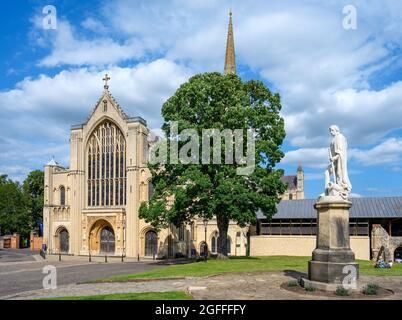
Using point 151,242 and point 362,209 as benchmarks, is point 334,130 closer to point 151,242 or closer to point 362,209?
point 362,209

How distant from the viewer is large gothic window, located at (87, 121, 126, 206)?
152 ft

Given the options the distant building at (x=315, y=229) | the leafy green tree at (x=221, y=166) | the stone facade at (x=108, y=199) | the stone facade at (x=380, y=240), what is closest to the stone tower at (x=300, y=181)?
the stone facade at (x=108, y=199)

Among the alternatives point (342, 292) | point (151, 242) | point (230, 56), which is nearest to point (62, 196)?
point (151, 242)

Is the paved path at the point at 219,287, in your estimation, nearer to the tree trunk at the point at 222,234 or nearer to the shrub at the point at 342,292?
the shrub at the point at 342,292

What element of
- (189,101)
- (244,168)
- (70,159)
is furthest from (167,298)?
(70,159)

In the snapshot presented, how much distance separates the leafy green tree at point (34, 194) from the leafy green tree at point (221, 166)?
142 feet

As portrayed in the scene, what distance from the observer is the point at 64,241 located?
48.8 metres

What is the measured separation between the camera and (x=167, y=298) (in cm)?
1148

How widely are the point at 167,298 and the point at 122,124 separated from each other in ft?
121

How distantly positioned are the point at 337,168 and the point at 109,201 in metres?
36.7

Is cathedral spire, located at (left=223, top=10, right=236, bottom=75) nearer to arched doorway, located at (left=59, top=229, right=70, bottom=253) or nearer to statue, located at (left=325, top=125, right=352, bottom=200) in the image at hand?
arched doorway, located at (left=59, top=229, right=70, bottom=253)

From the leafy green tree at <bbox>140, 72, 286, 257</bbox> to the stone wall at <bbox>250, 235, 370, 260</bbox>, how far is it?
12961 mm

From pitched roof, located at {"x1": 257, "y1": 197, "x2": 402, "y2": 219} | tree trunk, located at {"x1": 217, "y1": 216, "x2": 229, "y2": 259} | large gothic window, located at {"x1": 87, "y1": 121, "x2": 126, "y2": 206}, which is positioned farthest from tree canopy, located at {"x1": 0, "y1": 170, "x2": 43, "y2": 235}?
tree trunk, located at {"x1": 217, "y1": 216, "x2": 229, "y2": 259}

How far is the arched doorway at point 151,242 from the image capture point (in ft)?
142
